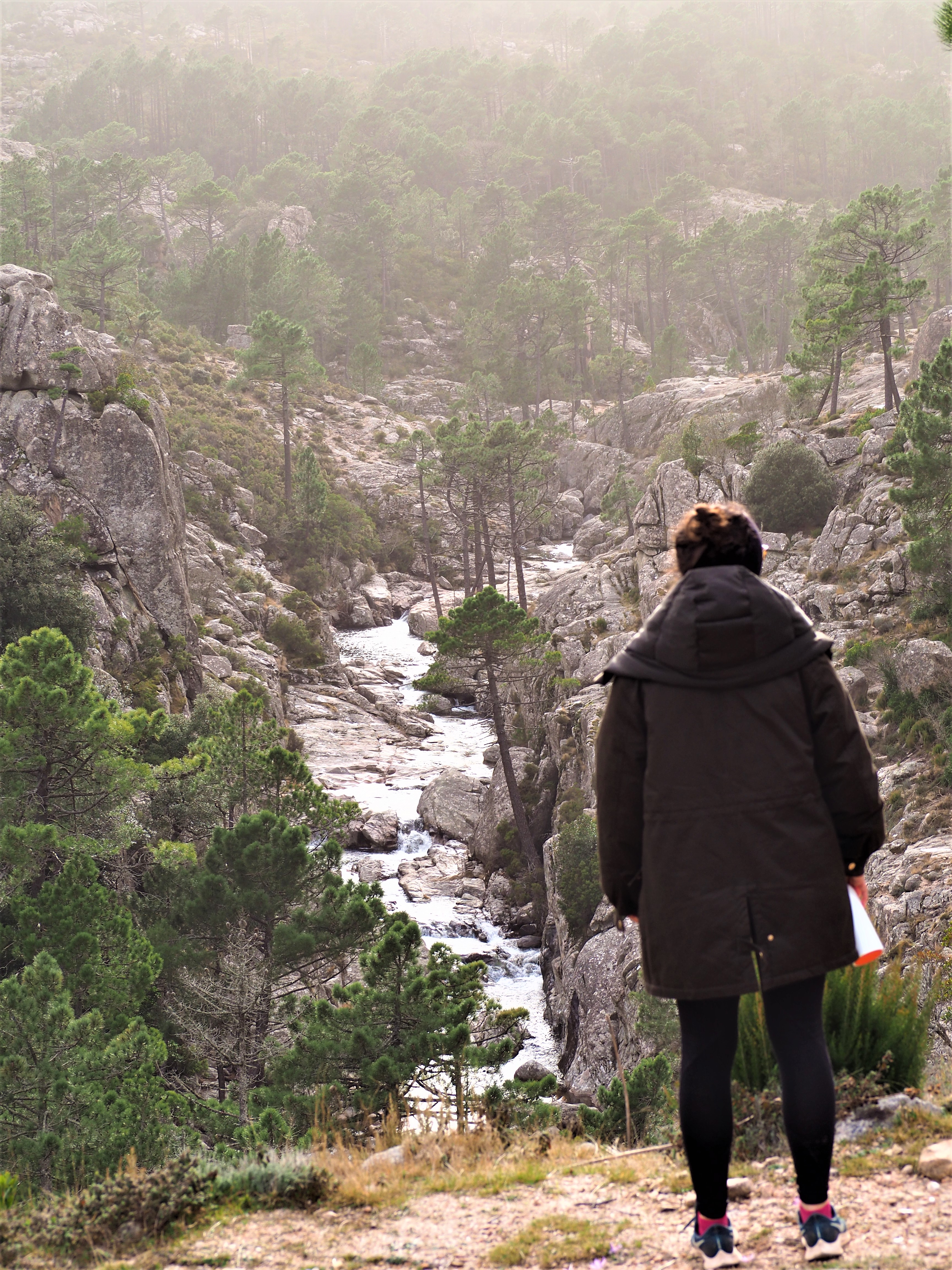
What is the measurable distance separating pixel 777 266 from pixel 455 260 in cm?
2787

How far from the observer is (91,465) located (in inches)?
1097

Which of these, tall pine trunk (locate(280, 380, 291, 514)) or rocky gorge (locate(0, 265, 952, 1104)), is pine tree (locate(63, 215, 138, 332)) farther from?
tall pine trunk (locate(280, 380, 291, 514))

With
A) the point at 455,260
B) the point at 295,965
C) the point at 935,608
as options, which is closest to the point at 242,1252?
the point at 295,965

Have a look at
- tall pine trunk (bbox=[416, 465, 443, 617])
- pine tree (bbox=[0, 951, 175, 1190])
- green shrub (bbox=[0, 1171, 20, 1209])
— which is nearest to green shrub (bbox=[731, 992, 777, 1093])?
green shrub (bbox=[0, 1171, 20, 1209])

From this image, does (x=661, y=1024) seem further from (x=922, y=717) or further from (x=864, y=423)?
(x=864, y=423)

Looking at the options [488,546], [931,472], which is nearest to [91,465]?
[488,546]

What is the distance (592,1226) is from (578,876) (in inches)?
659

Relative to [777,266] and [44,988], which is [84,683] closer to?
[44,988]

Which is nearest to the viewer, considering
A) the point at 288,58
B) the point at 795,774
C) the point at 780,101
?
the point at 795,774

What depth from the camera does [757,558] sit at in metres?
2.78

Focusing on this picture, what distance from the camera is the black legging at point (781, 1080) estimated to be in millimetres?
2514

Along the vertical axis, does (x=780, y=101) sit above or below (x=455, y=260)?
above

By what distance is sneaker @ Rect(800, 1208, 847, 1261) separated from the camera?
8.75ft

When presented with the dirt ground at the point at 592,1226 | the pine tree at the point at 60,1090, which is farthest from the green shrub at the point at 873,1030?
the pine tree at the point at 60,1090
